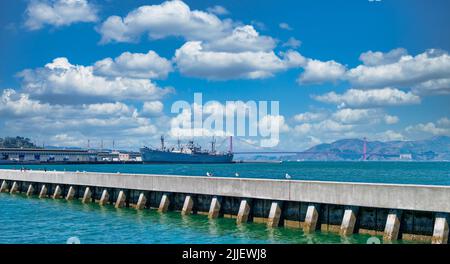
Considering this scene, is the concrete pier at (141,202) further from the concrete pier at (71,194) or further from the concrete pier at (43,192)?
the concrete pier at (43,192)

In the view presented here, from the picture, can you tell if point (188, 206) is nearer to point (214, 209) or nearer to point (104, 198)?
point (214, 209)

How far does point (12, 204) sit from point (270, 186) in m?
28.7

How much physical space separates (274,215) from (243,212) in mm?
2410

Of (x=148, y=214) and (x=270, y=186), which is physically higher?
(x=270, y=186)

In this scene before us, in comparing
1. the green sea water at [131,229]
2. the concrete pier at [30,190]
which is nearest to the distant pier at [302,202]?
the green sea water at [131,229]

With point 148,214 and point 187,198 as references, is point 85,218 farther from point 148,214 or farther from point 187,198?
point 187,198

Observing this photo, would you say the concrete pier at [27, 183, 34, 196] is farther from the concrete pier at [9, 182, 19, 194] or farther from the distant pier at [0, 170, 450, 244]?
the distant pier at [0, 170, 450, 244]

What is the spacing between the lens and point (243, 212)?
31.4 m

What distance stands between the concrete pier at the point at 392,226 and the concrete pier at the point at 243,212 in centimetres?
917

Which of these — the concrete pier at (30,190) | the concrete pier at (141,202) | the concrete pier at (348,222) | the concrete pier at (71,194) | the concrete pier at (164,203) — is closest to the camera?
the concrete pier at (348,222)

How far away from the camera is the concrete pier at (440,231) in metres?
22.7

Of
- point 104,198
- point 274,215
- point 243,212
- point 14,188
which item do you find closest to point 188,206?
point 243,212

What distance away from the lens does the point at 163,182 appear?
37125mm
